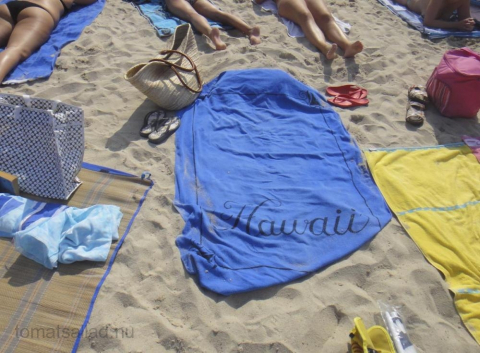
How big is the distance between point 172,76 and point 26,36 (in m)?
1.56

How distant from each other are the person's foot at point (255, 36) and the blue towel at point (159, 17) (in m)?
0.33

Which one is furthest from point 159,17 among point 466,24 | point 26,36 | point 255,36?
point 466,24

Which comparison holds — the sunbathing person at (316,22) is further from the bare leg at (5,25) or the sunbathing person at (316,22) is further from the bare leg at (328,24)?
A: the bare leg at (5,25)

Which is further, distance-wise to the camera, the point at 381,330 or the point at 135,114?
the point at 135,114

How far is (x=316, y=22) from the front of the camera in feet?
15.7

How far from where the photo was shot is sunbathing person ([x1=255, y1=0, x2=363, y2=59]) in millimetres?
4453

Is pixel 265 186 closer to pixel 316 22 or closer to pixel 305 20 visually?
pixel 305 20

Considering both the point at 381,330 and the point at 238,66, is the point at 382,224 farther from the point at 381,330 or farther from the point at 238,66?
the point at 238,66

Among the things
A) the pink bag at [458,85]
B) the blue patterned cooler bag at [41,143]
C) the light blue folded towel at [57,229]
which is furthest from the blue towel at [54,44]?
the pink bag at [458,85]

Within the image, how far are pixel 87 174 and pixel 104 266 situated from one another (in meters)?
0.79

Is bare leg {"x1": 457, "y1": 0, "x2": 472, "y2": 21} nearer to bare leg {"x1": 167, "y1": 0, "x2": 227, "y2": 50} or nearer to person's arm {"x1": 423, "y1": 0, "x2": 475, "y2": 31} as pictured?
person's arm {"x1": 423, "y1": 0, "x2": 475, "y2": 31}

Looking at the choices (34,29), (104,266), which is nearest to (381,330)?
(104,266)

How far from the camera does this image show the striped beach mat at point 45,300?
1.97 metres

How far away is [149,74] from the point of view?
3.32 metres
